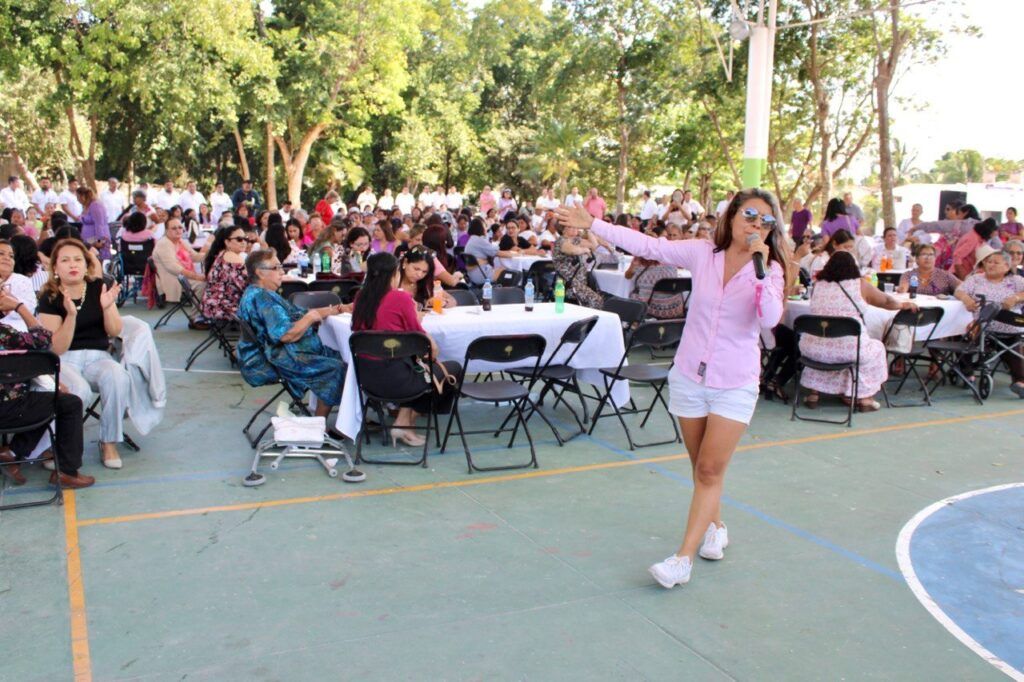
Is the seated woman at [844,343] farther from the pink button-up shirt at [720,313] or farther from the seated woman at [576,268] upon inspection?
the pink button-up shirt at [720,313]

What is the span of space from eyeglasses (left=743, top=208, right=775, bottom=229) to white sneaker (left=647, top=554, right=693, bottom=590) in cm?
149

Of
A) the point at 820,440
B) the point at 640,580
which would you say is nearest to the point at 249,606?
the point at 640,580

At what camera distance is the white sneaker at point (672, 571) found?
13.1ft

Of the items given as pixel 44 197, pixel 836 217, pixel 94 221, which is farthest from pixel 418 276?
pixel 44 197

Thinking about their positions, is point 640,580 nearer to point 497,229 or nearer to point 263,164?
point 497,229

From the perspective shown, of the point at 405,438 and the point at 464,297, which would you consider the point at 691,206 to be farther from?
the point at 405,438

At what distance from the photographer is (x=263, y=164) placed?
35000 millimetres

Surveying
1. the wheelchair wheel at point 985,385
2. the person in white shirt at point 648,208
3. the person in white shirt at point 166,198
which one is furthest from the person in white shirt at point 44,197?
the wheelchair wheel at point 985,385

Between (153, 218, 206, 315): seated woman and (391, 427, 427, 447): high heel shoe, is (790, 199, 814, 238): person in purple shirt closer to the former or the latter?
(153, 218, 206, 315): seated woman

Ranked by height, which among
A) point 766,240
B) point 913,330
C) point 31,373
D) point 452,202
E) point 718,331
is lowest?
point 913,330

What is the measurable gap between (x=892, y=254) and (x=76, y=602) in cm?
1089

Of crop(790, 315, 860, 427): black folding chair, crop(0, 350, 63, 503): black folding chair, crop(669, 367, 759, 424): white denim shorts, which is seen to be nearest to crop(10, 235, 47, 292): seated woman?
crop(0, 350, 63, 503): black folding chair

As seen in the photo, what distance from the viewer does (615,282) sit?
34.3 ft

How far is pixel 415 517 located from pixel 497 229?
10.5 meters
